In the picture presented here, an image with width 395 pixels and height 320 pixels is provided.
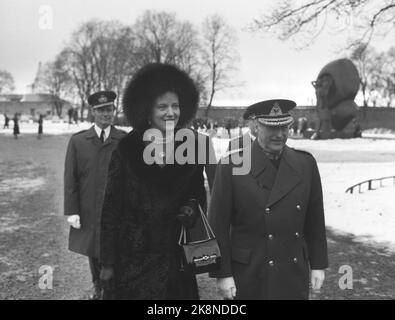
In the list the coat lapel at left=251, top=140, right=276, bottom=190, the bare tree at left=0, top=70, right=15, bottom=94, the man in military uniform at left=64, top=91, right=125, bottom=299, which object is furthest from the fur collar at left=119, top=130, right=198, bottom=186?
the bare tree at left=0, top=70, right=15, bottom=94

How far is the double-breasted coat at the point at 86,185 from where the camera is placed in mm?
4688

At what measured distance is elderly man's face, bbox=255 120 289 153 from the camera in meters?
3.06

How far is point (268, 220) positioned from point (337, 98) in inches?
1250

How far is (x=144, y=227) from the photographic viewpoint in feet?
10.0

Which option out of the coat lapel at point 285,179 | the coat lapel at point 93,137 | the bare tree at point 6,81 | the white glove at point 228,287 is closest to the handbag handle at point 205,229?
the white glove at point 228,287

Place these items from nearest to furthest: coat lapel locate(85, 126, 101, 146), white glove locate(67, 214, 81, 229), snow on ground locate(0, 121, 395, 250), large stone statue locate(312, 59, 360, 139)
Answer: white glove locate(67, 214, 81, 229)
coat lapel locate(85, 126, 101, 146)
snow on ground locate(0, 121, 395, 250)
large stone statue locate(312, 59, 360, 139)

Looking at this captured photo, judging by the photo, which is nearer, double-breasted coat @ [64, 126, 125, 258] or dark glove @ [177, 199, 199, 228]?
dark glove @ [177, 199, 199, 228]

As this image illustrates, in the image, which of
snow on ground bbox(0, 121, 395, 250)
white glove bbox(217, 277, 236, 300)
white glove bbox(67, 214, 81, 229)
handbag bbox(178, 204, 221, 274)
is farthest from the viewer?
snow on ground bbox(0, 121, 395, 250)

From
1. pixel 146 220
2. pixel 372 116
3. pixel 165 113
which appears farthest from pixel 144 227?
pixel 372 116

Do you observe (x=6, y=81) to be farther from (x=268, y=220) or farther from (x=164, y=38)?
(x=268, y=220)

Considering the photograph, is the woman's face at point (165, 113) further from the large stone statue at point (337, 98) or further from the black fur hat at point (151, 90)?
the large stone statue at point (337, 98)

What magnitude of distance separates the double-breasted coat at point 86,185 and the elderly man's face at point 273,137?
1.96 meters

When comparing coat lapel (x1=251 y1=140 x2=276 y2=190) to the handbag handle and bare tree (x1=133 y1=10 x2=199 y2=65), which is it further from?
bare tree (x1=133 y1=10 x2=199 y2=65)

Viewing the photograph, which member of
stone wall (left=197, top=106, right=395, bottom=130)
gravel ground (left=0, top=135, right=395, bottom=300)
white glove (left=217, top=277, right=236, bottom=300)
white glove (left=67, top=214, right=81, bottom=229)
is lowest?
gravel ground (left=0, top=135, right=395, bottom=300)
